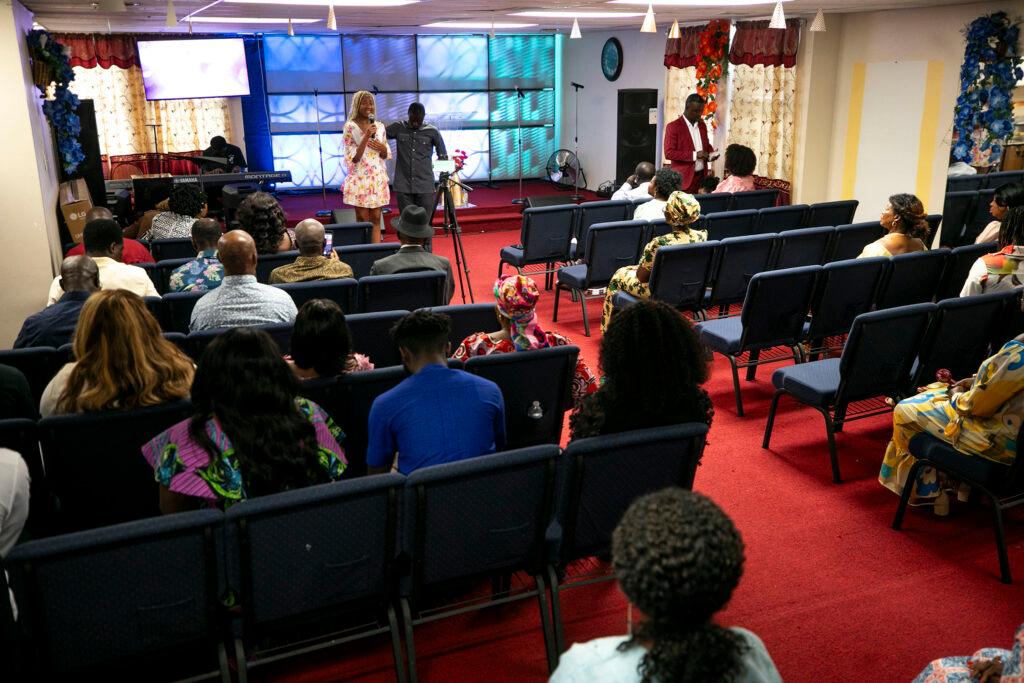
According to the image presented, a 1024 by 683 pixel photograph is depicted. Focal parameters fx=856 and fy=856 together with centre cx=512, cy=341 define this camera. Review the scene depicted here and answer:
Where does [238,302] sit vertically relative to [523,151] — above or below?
below

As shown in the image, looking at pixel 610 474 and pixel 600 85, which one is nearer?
pixel 610 474

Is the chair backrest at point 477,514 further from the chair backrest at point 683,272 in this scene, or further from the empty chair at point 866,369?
the chair backrest at point 683,272

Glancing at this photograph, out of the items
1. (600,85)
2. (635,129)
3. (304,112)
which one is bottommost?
(635,129)

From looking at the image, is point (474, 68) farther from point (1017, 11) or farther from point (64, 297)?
point (64, 297)

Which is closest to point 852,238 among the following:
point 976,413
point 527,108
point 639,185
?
point 639,185

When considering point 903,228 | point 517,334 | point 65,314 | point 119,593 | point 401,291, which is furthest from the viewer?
point 903,228

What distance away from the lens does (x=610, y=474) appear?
2.70 meters

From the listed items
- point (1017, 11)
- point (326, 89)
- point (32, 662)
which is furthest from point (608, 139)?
point (32, 662)

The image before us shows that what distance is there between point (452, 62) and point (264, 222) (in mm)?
8929

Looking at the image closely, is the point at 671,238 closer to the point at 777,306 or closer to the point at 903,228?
the point at 777,306

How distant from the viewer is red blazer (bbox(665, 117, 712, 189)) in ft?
32.1

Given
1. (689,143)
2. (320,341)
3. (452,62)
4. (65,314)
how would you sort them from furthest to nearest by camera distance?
(452,62), (689,143), (65,314), (320,341)

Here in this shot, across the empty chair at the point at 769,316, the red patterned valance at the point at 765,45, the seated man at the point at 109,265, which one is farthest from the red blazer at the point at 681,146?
the seated man at the point at 109,265

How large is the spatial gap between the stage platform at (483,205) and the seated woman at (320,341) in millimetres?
7533
